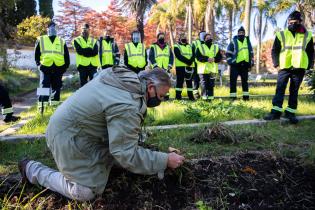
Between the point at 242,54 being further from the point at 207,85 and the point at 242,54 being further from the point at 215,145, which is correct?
the point at 215,145

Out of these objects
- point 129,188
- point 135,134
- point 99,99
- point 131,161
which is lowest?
point 129,188

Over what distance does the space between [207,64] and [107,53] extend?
3339 millimetres

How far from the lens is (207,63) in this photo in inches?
371

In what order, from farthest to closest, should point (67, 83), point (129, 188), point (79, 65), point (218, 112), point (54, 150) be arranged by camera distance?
point (67, 83) < point (79, 65) < point (218, 112) < point (129, 188) < point (54, 150)

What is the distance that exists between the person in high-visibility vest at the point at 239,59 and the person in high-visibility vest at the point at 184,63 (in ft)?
4.18

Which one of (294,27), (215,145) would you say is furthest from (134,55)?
(215,145)

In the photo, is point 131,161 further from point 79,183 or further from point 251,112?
point 251,112

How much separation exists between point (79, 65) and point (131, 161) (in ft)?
23.4

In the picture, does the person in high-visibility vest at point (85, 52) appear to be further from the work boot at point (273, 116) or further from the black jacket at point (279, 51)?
the work boot at point (273, 116)

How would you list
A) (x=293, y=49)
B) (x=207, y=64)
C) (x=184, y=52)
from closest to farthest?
1. (x=293, y=49)
2. (x=207, y=64)
3. (x=184, y=52)

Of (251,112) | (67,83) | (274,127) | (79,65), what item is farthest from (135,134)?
(67,83)

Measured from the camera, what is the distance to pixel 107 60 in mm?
10992

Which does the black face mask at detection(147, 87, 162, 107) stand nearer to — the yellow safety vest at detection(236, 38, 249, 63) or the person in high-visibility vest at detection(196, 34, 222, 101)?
the person in high-visibility vest at detection(196, 34, 222, 101)

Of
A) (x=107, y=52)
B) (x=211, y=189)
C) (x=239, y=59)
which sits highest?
(x=107, y=52)
